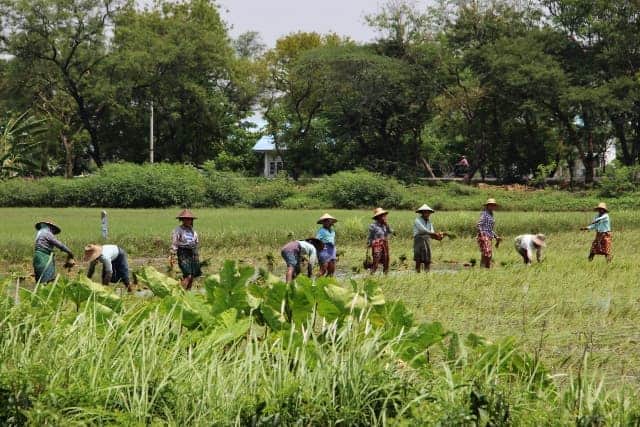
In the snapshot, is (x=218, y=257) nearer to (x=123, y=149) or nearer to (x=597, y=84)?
(x=597, y=84)

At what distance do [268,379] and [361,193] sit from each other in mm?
28981

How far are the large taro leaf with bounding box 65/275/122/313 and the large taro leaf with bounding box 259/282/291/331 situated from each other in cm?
85

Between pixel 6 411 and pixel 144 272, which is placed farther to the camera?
pixel 144 272

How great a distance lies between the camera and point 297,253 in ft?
37.2

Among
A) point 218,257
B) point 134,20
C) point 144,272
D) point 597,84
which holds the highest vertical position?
point 134,20

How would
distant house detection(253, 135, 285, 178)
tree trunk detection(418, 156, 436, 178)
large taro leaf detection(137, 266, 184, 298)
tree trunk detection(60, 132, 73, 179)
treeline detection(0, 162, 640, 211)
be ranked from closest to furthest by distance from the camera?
large taro leaf detection(137, 266, 184, 298) < treeline detection(0, 162, 640, 211) < tree trunk detection(60, 132, 73, 179) < tree trunk detection(418, 156, 436, 178) < distant house detection(253, 135, 285, 178)

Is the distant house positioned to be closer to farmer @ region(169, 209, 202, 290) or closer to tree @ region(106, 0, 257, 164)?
tree @ region(106, 0, 257, 164)

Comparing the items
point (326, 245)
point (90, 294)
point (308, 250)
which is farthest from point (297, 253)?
point (90, 294)

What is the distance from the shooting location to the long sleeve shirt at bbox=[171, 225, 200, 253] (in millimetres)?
11484

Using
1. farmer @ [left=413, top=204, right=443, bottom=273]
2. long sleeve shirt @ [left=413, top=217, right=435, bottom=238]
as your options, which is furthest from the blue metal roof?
long sleeve shirt @ [left=413, top=217, right=435, bottom=238]

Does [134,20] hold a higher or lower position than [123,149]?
higher

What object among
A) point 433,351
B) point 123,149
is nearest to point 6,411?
point 433,351

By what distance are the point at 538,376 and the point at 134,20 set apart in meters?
37.5

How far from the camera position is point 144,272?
5.37 m
